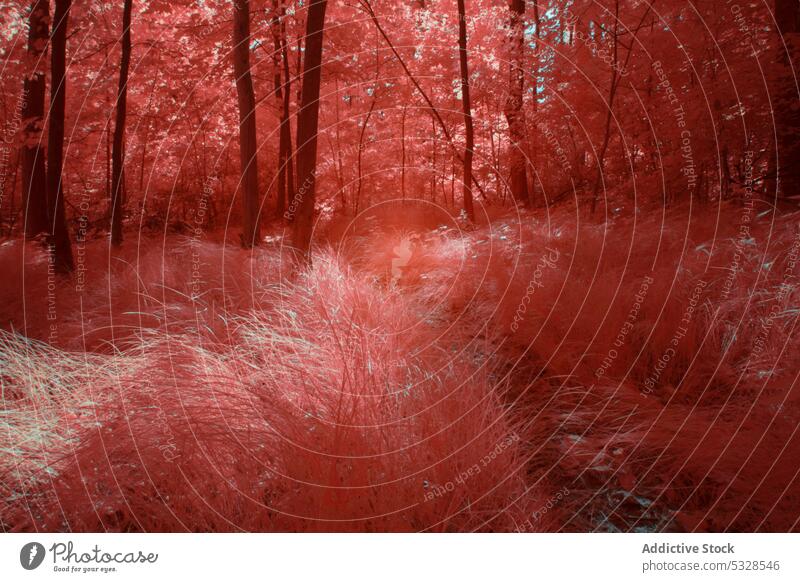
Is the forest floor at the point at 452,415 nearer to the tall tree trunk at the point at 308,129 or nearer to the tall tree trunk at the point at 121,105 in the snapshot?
the tall tree trunk at the point at 308,129

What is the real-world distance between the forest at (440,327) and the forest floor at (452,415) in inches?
0.6

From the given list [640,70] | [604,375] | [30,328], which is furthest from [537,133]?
[30,328]

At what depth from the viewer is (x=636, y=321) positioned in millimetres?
3373

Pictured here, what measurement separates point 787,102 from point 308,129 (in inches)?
208

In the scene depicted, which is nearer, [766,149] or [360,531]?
Result: [360,531]

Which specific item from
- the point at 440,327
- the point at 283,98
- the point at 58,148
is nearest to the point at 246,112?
the point at 58,148

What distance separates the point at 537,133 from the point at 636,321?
706 centimetres

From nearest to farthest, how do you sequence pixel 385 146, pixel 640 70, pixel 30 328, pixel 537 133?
pixel 30 328
pixel 640 70
pixel 537 133
pixel 385 146

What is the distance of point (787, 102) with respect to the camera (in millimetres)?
5051

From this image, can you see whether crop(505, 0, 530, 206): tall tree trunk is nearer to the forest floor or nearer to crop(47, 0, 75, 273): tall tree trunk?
the forest floor

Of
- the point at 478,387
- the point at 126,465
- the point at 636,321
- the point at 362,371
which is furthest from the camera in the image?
the point at 636,321

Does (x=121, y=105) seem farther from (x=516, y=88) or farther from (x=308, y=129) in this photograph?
(x=516, y=88)

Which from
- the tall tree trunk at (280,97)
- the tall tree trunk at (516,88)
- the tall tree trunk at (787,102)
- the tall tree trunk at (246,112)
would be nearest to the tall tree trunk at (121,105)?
the tall tree trunk at (246,112)
